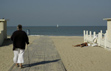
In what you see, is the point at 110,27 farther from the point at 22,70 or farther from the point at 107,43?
the point at 22,70

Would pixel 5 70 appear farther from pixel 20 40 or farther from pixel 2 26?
pixel 2 26

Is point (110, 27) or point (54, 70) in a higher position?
point (110, 27)

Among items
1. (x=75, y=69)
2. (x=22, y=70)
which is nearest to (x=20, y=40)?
(x=22, y=70)

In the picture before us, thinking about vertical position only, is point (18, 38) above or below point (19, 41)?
above

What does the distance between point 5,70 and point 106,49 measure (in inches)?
369

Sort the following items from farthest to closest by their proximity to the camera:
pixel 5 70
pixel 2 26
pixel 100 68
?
pixel 2 26 < pixel 100 68 < pixel 5 70

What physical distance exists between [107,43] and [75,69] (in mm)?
7163

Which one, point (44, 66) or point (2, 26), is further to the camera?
point (2, 26)

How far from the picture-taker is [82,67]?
8961 mm

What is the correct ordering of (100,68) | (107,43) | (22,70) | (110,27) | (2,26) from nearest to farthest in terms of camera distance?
(22,70)
(100,68)
(107,43)
(110,27)
(2,26)

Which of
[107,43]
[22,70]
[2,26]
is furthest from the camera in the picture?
[2,26]

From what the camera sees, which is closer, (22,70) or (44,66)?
(22,70)

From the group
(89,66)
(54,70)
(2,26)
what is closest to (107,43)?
(89,66)

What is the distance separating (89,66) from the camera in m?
9.19
